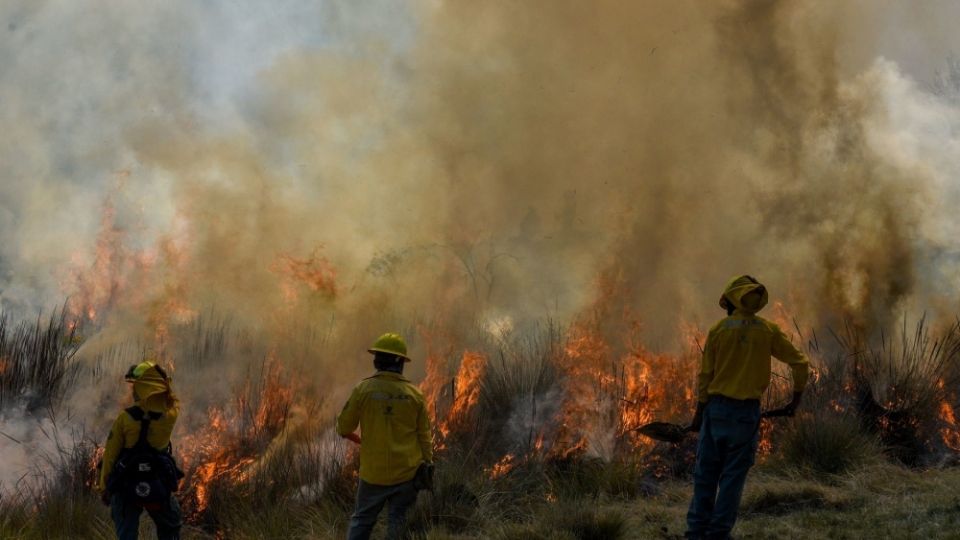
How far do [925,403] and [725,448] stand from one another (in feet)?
17.1

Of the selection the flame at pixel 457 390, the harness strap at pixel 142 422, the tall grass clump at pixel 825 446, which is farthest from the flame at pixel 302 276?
the harness strap at pixel 142 422

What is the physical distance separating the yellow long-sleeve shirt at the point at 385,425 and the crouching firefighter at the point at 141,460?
4.28ft

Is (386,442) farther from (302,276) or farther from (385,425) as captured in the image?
(302,276)

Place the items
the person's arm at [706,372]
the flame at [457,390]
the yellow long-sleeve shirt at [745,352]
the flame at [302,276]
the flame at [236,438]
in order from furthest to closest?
the flame at [302,276] → the flame at [457,390] → the flame at [236,438] → the person's arm at [706,372] → the yellow long-sleeve shirt at [745,352]

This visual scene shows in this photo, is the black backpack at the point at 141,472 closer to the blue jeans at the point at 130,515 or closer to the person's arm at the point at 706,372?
the blue jeans at the point at 130,515

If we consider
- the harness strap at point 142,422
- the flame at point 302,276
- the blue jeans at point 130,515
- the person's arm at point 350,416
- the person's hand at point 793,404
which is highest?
the flame at point 302,276

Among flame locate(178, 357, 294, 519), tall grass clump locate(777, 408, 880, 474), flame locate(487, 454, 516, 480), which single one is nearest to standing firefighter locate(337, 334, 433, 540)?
flame locate(487, 454, 516, 480)

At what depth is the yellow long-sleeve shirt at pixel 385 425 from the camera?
577 cm

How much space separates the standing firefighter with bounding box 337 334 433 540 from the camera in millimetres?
5773

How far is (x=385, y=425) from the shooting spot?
578 cm

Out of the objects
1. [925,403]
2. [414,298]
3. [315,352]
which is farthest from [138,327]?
[925,403]

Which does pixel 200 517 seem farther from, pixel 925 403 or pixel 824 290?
pixel 824 290

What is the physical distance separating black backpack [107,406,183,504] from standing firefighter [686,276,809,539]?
12.0 feet

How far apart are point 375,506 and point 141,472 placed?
1.62m
